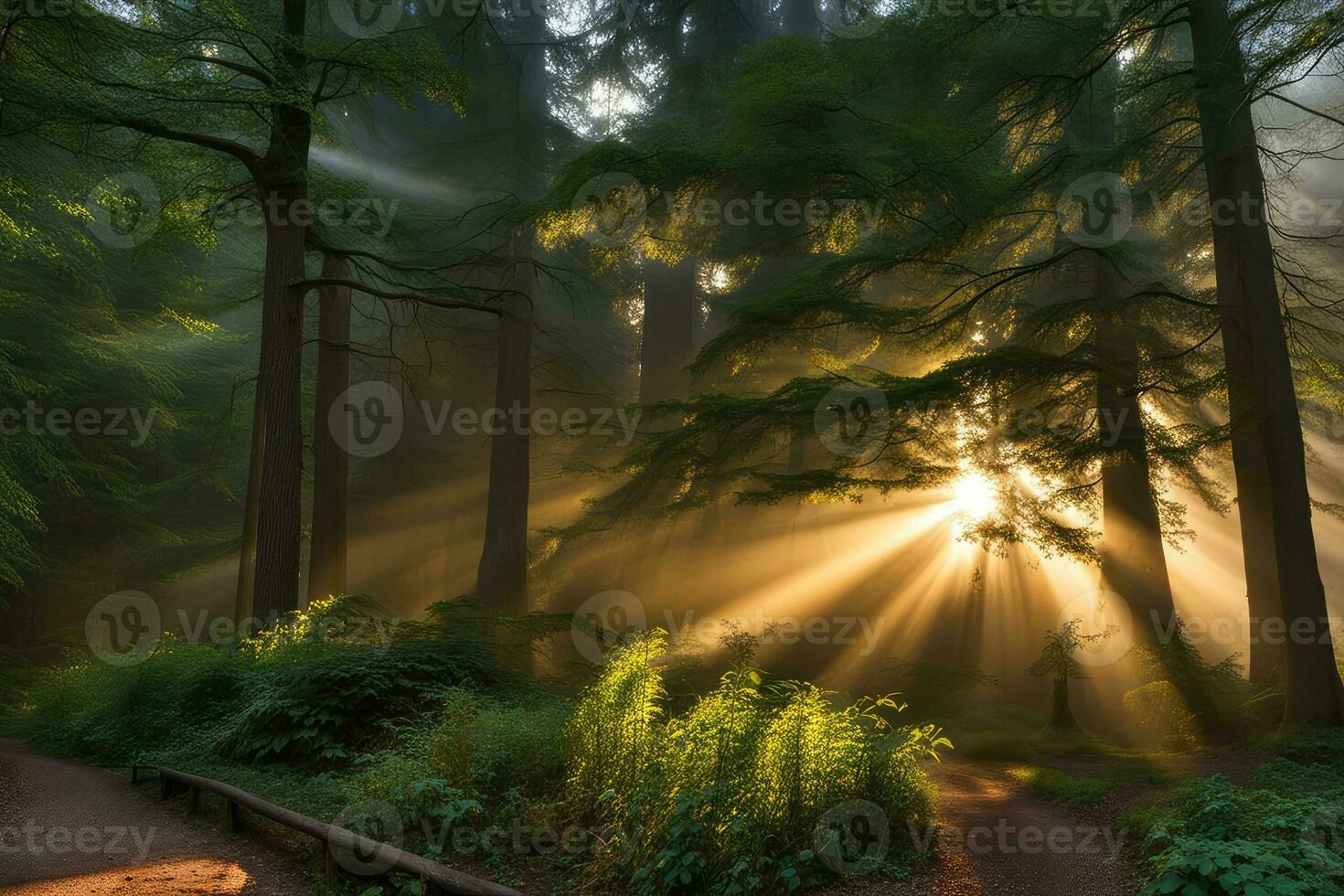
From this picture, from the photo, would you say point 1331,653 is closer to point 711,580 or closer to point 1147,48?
point 1147,48

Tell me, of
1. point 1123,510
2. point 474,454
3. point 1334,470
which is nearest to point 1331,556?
point 1334,470

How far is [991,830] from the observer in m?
7.40

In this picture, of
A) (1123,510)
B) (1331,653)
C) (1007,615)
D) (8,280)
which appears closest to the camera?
(1331,653)

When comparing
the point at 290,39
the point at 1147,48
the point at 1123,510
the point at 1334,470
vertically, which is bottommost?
the point at 1123,510

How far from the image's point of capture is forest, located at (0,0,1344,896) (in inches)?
267

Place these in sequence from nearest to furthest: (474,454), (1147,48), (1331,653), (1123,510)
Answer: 1. (1331,653)
2. (1147,48)
3. (1123,510)
4. (474,454)

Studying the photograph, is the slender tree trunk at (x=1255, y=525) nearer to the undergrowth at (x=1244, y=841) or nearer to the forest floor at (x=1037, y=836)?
Answer: the forest floor at (x=1037, y=836)

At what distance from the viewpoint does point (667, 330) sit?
23562mm

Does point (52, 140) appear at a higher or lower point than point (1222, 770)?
higher

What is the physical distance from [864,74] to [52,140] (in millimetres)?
12372

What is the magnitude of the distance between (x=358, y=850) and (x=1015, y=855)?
16.4 ft

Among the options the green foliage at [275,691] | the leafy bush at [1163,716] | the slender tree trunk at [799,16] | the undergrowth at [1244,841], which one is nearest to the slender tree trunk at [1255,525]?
the leafy bush at [1163,716]

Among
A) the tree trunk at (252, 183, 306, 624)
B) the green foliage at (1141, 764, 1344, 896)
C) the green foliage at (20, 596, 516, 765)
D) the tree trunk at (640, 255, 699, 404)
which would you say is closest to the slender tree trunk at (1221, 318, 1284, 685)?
the green foliage at (1141, 764, 1344, 896)

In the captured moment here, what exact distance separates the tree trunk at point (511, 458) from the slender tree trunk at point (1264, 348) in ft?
41.1
